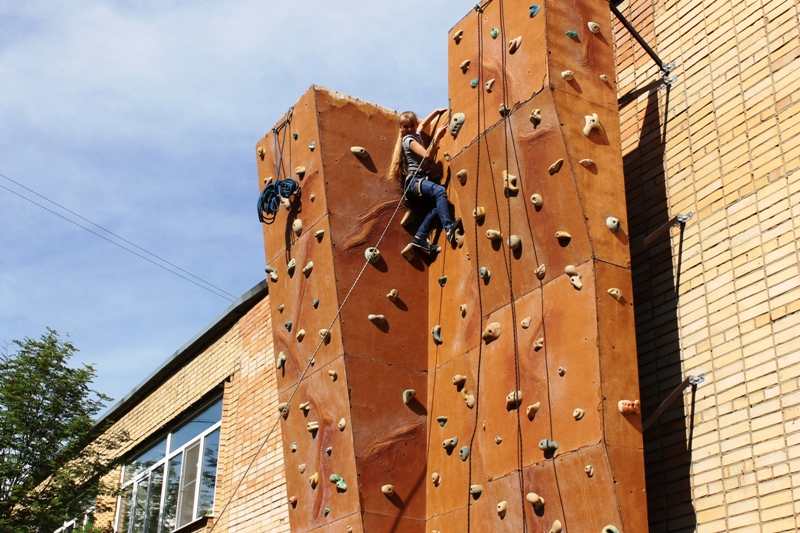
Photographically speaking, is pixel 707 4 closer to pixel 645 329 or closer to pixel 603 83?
pixel 603 83

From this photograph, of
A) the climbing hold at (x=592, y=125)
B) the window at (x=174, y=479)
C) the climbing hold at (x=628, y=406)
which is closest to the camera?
the climbing hold at (x=628, y=406)

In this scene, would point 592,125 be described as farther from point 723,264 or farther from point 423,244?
point 423,244

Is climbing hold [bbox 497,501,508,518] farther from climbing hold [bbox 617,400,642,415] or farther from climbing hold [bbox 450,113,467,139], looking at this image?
climbing hold [bbox 450,113,467,139]

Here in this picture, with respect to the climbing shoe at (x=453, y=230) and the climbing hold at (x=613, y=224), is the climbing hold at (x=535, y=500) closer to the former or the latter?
the climbing hold at (x=613, y=224)

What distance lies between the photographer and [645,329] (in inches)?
281

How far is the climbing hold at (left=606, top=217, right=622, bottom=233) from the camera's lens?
659cm

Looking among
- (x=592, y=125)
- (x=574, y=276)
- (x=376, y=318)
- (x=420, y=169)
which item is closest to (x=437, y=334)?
(x=376, y=318)

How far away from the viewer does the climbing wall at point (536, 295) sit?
20.1 ft

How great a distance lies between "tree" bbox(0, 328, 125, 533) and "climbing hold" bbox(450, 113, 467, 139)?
8251 mm

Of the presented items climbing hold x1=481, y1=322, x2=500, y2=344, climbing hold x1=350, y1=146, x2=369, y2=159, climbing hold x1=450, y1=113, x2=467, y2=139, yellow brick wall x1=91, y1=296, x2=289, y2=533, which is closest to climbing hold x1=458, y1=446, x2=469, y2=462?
climbing hold x1=481, y1=322, x2=500, y2=344

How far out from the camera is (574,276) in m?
6.47

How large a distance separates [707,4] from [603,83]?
3.59 feet

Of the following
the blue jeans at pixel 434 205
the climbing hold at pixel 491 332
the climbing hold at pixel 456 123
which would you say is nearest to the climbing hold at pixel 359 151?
the blue jeans at pixel 434 205

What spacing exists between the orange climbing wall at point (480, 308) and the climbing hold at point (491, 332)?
0.03 metres
